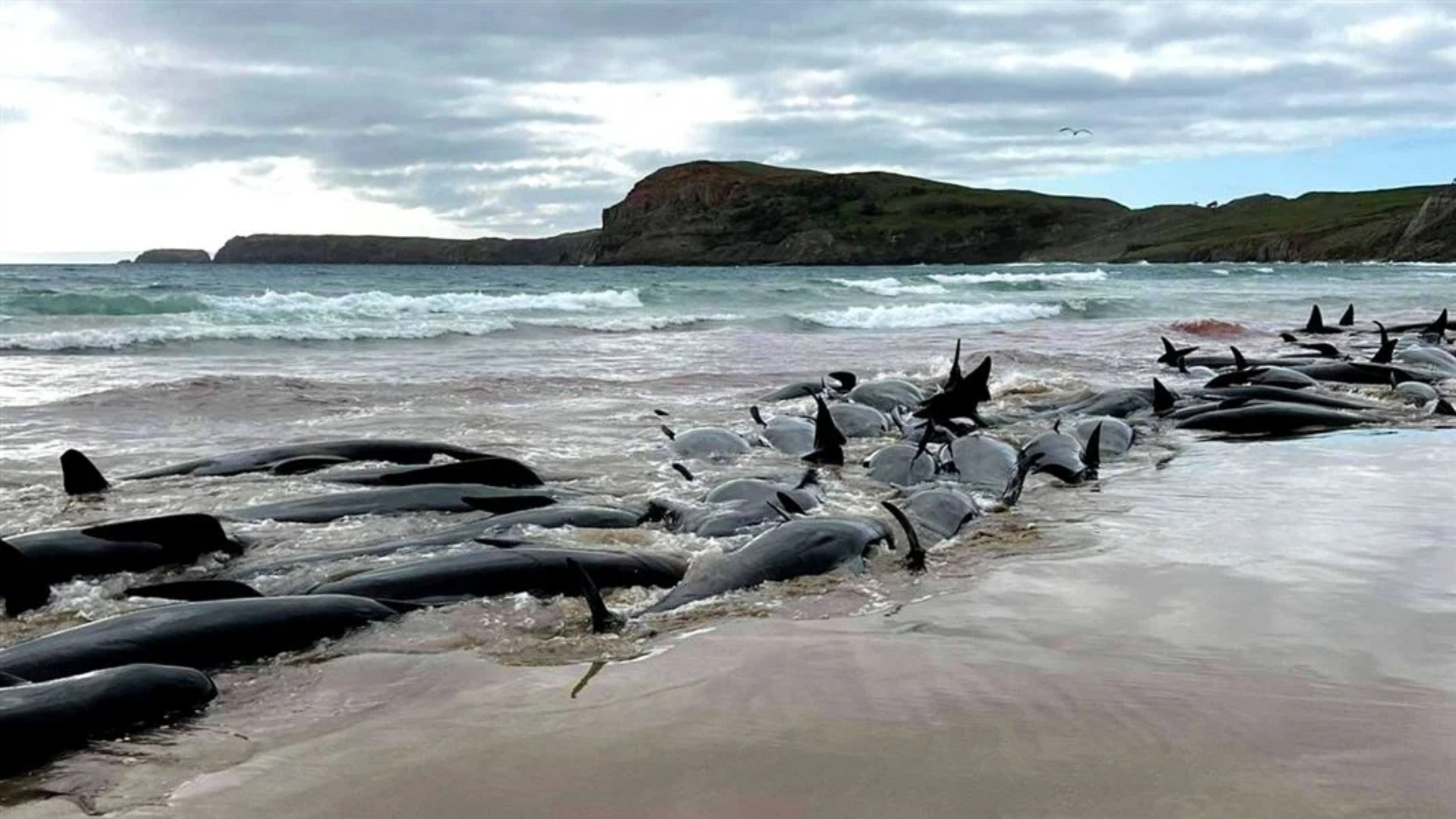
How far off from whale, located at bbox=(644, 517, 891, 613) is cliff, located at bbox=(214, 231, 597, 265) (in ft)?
444

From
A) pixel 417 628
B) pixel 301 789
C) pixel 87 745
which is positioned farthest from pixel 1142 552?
pixel 87 745

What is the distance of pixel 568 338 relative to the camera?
25000 mm

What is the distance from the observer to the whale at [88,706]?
3385 mm

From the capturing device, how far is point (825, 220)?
137 meters

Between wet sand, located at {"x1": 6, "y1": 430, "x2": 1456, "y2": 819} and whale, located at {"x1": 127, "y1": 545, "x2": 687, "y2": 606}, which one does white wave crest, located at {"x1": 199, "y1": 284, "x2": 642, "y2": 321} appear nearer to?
whale, located at {"x1": 127, "y1": 545, "x2": 687, "y2": 606}

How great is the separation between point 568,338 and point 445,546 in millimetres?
→ 19246

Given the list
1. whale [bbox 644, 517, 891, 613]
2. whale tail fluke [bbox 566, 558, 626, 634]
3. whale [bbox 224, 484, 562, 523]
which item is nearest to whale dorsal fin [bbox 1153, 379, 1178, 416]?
whale [bbox 644, 517, 891, 613]

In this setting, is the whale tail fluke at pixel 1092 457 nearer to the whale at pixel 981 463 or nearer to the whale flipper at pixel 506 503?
the whale at pixel 981 463

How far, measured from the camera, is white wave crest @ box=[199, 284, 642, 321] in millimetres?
29422

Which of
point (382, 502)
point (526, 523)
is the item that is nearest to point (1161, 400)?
point (526, 523)

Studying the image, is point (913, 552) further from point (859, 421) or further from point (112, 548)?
point (859, 421)

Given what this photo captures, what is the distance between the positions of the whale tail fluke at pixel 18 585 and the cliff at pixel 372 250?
135 m

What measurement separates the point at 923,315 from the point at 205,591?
1113 inches

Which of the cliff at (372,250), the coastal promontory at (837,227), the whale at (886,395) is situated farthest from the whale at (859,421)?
the cliff at (372,250)
